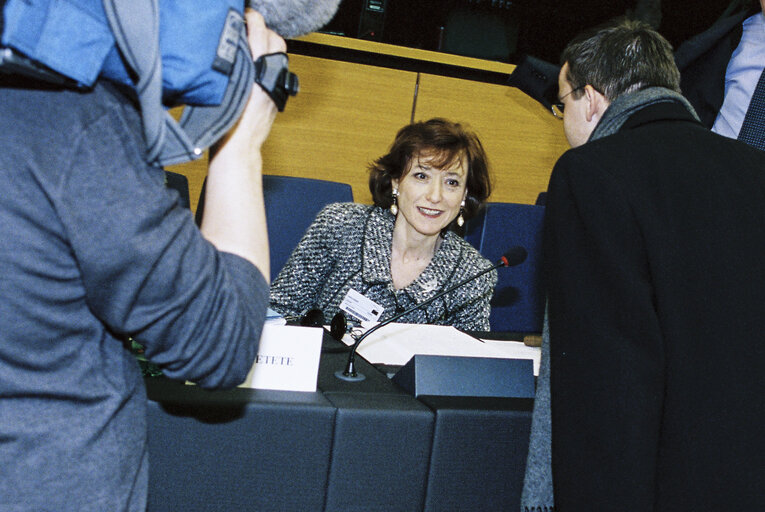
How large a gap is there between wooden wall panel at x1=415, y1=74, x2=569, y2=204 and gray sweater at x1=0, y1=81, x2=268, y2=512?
9.81 feet

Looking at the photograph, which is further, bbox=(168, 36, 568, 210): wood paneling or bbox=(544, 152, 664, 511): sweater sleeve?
bbox=(168, 36, 568, 210): wood paneling

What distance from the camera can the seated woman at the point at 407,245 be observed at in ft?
7.06

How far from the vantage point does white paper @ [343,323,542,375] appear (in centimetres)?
153

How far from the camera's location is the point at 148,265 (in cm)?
49

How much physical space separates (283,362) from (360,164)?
2358 mm

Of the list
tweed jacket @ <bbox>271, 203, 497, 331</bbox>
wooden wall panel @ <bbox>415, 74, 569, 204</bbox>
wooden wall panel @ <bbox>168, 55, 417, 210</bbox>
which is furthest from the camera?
wooden wall panel @ <bbox>415, 74, 569, 204</bbox>

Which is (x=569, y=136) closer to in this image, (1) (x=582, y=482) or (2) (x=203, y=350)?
(1) (x=582, y=482)

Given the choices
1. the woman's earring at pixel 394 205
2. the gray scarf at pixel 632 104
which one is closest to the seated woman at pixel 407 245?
the woman's earring at pixel 394 205

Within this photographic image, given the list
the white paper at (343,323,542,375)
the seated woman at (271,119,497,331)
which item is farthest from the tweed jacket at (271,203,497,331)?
the white paper at (343,323,542,375)

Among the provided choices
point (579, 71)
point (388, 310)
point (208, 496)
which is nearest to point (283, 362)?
point (208, 496)

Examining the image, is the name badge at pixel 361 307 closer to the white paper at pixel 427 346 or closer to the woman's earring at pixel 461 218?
the white paper at pixel 427 346

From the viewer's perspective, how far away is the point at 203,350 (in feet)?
1.76

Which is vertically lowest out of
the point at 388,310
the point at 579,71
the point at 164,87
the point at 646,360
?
the point at 388,310

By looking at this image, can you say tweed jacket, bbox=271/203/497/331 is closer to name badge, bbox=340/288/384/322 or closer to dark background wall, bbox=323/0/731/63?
name badge, bbox=340/288/384/322
